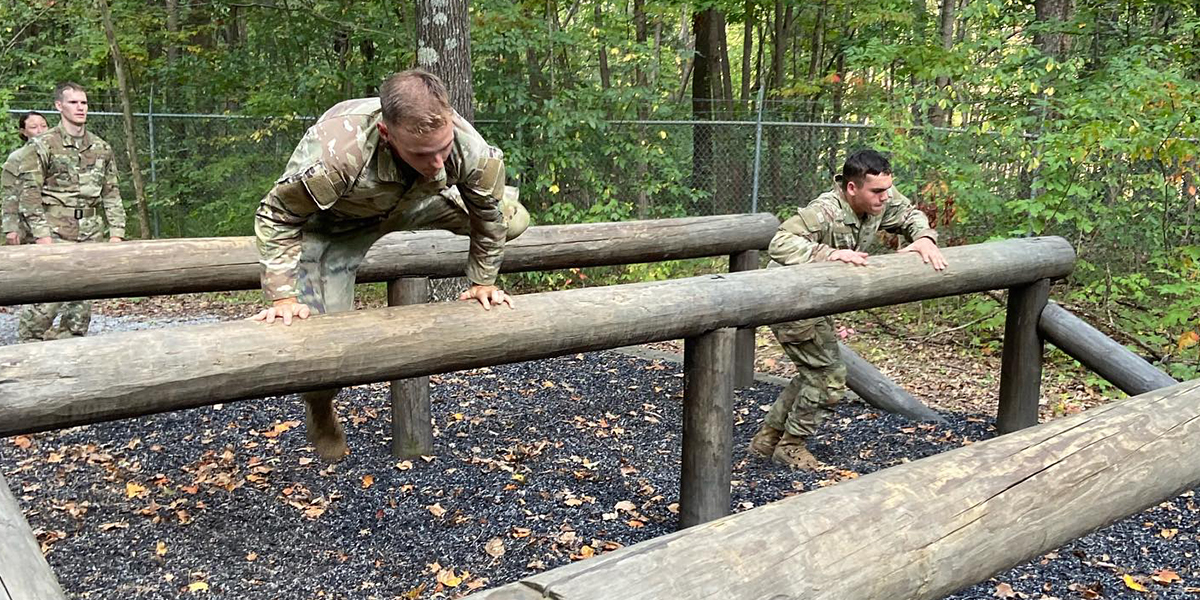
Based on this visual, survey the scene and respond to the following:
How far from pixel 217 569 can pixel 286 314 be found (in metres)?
1.40

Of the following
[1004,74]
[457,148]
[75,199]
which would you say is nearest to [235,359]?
[457,148]

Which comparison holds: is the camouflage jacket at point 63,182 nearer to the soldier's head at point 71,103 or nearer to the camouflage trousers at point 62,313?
the camouflage trousers at point 62,313

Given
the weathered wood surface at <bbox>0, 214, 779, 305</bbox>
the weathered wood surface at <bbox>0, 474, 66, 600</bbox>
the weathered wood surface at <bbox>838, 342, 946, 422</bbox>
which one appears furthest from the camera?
the weathered wood surface at <bbox>838, 342, 946, 422</bbox>

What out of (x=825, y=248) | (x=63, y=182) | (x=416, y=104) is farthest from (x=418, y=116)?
(x=63, y=182)

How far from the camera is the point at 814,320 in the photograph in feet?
14.6

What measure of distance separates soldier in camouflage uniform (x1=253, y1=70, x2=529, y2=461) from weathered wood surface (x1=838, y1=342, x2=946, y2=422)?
300 cm

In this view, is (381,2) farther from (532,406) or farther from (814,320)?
(814,320)

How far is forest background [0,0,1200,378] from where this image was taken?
7.25 m

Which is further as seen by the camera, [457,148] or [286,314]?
[457,148]

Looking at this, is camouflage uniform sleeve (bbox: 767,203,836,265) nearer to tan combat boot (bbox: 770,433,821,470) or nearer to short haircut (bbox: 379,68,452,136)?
tan combat boot (bbox: 770,433,821,470)

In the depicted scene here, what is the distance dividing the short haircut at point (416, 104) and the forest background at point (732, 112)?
509cm

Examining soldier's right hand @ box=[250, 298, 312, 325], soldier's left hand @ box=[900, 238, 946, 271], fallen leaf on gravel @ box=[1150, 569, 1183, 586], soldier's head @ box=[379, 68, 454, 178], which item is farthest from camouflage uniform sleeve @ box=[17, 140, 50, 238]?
fallen leaf on gravel @ box=[1150, 569, 1183, 586]

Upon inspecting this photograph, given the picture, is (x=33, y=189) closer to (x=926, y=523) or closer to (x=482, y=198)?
(x=482, y=198)

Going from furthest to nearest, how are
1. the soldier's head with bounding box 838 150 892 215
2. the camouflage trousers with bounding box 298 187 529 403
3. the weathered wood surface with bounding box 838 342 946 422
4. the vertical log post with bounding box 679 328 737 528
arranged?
1. the weathered wood surface with bounding box 838 342 946 422
2. the soldier's head with bounding box 838 150 892 215
3. the vertical log post with bounding box 679 328 737 528
4. the camouflage trousers with bounding box 298 187 529 403
